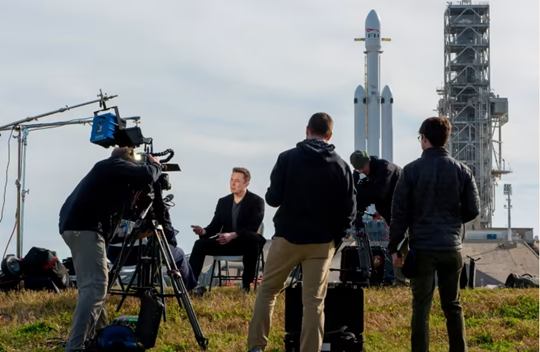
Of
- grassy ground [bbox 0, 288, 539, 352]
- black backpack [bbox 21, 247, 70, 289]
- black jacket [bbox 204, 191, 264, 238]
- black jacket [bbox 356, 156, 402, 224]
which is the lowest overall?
grassy ground [bbox 0, 288, 539, 352]

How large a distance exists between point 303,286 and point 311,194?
644mm

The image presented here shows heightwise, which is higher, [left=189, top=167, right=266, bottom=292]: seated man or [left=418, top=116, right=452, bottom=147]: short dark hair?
[left=418, top=116, right=452, bottom=147]: short dark hair

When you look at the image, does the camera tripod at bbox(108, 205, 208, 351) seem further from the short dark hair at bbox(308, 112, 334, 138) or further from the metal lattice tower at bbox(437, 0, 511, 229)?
the metal lattice tower at bbox(437, 0, 511, 229)

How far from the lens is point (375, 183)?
8516 mm

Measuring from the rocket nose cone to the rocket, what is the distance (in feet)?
1.34

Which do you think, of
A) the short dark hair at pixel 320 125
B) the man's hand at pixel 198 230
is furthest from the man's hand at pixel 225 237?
the short dark hair at pixel 320 125

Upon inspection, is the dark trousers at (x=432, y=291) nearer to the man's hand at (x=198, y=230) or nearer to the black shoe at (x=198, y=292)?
the black shoe at (x=198, y=292)

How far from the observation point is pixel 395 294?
893 centimetres

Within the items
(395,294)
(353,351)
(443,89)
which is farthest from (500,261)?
(353,351)

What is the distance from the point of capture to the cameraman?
5.94 m

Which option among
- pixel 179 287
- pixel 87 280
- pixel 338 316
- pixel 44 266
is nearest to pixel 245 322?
pixel 179 287

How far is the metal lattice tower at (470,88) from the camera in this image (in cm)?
6191

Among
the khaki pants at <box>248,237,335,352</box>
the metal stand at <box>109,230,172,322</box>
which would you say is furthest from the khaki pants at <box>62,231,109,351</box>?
the khaki pants at <box>248,237,335,352</box>

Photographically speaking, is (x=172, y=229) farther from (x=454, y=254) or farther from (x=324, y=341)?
(x=454, y=254)
